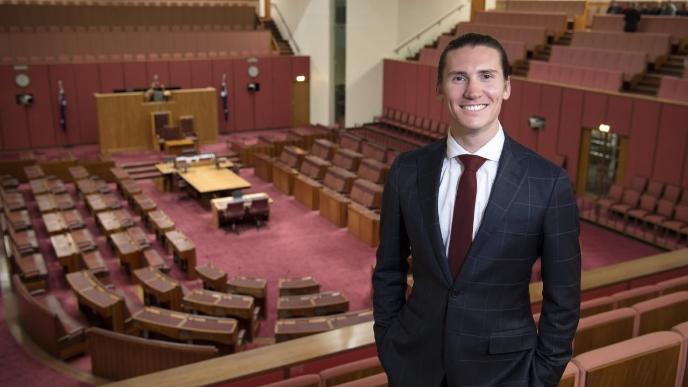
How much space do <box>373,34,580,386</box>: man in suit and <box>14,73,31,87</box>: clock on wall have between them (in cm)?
1815

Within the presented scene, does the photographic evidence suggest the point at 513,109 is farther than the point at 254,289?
Yes

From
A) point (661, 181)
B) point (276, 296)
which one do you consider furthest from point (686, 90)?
point (276, 296)

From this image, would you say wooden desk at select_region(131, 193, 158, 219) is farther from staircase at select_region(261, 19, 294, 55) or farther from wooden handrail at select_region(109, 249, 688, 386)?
staircase at select_region(261, 19, 294, 55)

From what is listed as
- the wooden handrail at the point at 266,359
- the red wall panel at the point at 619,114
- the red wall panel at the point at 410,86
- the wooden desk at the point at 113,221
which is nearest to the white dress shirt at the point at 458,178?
the wooden handrail at the point at 266,359

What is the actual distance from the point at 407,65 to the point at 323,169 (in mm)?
5912

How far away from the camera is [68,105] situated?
1822 centimetres

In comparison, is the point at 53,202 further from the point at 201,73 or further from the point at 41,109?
the point at 201,73

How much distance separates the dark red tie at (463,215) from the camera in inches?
72.6

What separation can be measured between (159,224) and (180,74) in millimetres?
9529

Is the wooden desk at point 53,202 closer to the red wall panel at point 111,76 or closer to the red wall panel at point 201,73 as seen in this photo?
the red wall panel at point 111,76

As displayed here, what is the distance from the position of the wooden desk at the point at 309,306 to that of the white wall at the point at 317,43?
13043mm

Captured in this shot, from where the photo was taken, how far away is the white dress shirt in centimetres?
186

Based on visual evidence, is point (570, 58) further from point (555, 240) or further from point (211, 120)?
Result: point (555, 240)

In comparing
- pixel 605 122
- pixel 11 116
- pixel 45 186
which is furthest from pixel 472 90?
pixel 11 116
